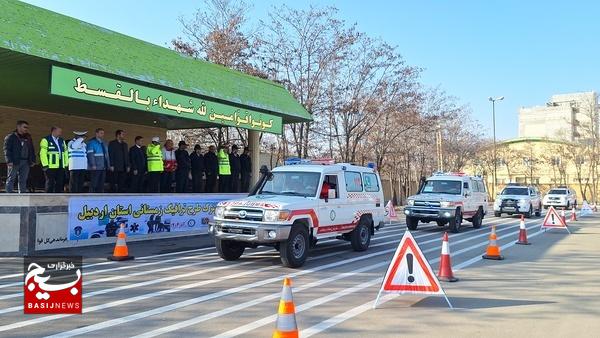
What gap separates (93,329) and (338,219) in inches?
286

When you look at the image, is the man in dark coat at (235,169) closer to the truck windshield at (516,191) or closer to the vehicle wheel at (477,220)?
the vehicle wheel at (477,220)

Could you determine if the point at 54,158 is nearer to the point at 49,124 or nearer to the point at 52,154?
the point at 52,154

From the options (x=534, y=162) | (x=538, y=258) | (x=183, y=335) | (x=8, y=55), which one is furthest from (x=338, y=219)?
(x=534, y=162)

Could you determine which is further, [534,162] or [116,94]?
[534,162]

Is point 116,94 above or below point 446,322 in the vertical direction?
above

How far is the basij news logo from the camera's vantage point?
21.1 feet

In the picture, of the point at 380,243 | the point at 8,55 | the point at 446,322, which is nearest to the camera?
the point at 446,322

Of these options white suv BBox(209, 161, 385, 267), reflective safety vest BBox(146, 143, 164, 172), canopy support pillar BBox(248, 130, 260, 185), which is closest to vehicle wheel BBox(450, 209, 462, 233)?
white suv BBox(209, 161, 385, 267)

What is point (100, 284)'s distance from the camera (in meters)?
9.09

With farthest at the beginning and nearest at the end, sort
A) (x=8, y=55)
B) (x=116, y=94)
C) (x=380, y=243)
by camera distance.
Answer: (x=380, y=243), (x=116, y=94), (x=8, y=55)

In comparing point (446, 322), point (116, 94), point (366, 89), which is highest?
point (366, 89)

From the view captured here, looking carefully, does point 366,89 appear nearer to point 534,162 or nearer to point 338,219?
point 338,219

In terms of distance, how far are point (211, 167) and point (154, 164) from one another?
105 inches

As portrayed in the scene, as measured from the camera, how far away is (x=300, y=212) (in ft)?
36.3
